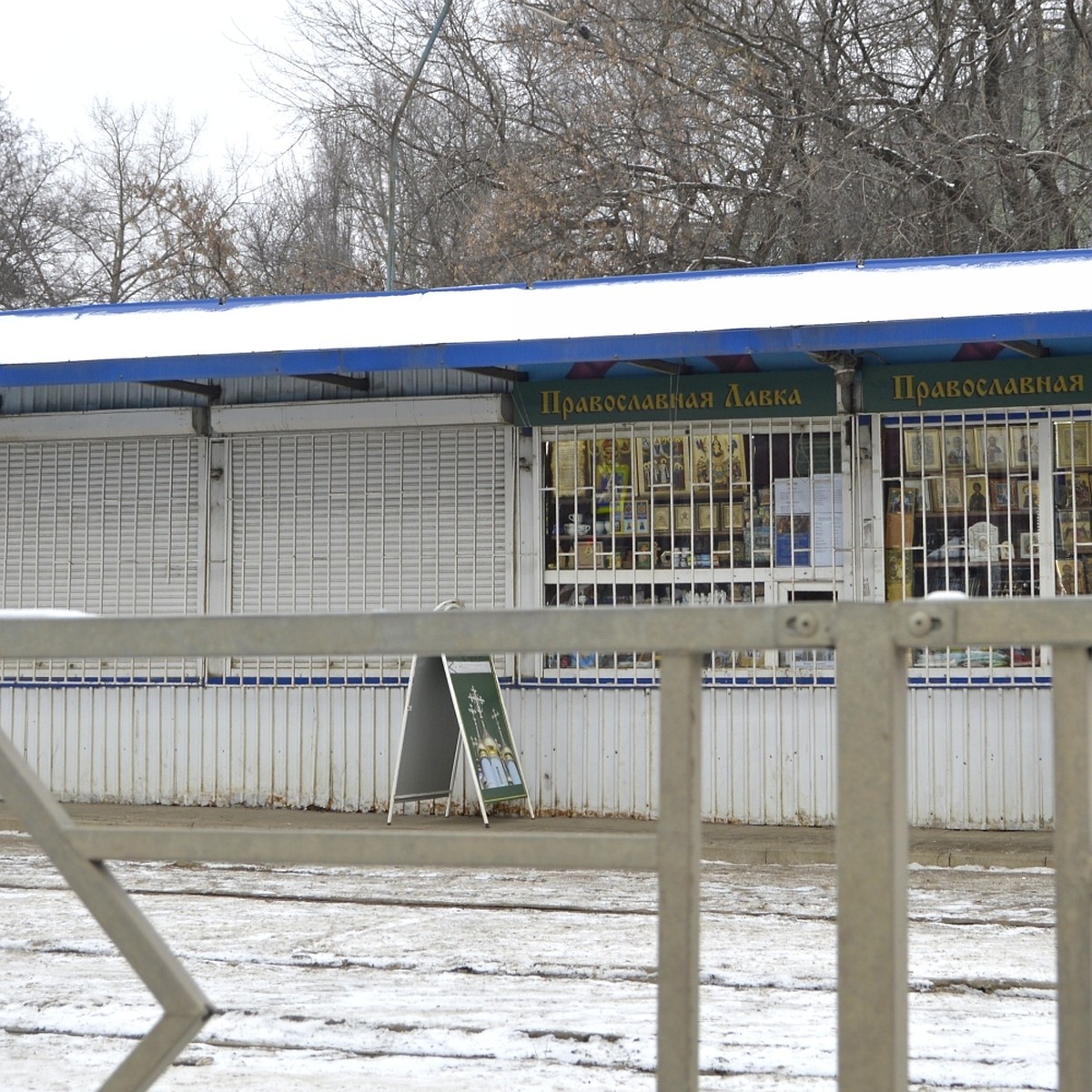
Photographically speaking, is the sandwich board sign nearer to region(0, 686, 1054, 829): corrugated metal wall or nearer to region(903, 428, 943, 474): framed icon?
region(0, 686, 1054, 829): corrugated metal wall

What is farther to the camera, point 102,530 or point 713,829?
point 102,530

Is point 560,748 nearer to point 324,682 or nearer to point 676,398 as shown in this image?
point 324,682

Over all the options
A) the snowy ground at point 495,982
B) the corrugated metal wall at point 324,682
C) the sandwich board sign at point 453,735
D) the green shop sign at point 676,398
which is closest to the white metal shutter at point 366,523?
the corrugated metal wall at point 324,682

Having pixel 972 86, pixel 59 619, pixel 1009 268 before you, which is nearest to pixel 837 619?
pixel 59 619

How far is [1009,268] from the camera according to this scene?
11.8m

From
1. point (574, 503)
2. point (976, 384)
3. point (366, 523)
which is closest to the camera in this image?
point (976, 384)

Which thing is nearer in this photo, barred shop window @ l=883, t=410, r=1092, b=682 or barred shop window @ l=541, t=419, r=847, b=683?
barred shop window @ l=883, t=410, r=1092, b=682

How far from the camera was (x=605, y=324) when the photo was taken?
11.1 metres

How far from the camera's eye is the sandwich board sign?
35.2 feet

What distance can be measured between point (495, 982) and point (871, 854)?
13.8 ft

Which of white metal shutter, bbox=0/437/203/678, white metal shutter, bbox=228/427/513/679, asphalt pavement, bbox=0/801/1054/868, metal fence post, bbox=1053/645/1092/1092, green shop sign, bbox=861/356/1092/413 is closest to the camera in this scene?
metal fence post, bbox=1053/645/1092/1092

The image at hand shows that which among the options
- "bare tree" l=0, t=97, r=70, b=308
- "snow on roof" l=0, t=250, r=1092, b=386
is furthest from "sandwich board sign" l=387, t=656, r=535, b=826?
"bare tree" l=0, t=97, r=70, b=308

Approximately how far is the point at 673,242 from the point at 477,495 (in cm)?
1270

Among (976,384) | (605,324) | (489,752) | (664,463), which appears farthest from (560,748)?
(976,384)
